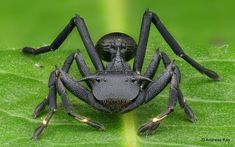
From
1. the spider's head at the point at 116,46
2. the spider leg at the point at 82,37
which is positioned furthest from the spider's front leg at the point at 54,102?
the spider's head at the point at 116,46

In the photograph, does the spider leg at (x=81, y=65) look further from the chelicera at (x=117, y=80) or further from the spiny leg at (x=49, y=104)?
the spiny leg at (x=49, y=104)

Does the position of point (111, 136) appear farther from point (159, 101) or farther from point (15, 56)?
point (15, 56)

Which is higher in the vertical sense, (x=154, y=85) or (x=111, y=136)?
(x=154, y=85)

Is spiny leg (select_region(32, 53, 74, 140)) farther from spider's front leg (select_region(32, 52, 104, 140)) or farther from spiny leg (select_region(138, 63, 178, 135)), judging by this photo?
spiny leg (select_region(138, 63, 178, 135))

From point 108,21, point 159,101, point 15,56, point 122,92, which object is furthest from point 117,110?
point 15,56

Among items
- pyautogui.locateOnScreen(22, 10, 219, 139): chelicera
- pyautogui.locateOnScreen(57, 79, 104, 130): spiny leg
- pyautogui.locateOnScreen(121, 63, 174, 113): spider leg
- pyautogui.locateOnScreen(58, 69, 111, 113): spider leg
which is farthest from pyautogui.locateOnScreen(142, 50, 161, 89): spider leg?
pyautogui.locateOnScreen(57, 79, 104, 130): spiny leg
